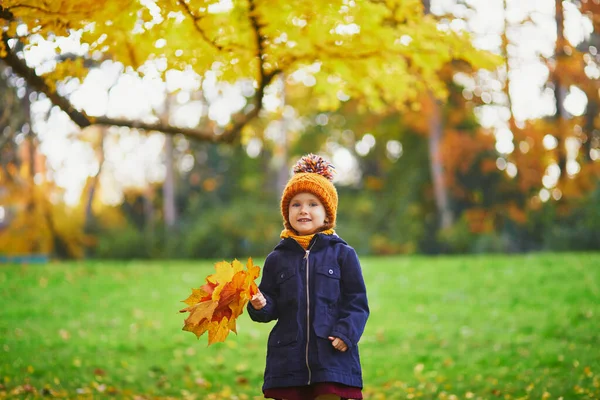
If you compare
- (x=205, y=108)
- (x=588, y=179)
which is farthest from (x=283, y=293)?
(x=205, y=108)

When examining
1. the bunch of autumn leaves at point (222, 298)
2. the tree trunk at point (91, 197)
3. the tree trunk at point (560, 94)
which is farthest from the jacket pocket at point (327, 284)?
the tree trunk at point (91, 197)

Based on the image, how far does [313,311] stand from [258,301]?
28cm

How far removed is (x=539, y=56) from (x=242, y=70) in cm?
1358

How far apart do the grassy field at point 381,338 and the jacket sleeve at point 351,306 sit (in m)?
2.68

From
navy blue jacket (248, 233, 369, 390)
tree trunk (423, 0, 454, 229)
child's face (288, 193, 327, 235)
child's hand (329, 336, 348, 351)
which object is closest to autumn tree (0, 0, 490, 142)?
child's face (288, 193, 327, 235)

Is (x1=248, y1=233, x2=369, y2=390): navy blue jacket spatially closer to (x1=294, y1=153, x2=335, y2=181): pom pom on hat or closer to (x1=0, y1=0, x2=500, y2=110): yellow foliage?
(x1=294, y1=153, x2=335, y2=181): pom pom on hat

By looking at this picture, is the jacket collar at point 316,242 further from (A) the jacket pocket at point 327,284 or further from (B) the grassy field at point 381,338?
(B) the grassy field at point 381,338

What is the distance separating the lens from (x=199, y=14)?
4.06m

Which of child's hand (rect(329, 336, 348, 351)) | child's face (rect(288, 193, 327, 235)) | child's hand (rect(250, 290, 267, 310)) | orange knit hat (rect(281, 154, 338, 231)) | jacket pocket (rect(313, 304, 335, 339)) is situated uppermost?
orange knit hat (rect(281, 154, 338, 231))

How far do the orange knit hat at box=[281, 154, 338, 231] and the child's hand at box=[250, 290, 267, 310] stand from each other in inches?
18.0

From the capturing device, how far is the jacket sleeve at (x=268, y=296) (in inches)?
120

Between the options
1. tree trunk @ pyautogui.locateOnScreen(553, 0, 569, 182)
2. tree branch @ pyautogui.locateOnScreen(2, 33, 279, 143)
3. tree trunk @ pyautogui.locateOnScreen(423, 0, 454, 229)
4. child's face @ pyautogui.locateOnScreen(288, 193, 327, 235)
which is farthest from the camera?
tree trunk @ pyautogui.locateOnScreen(423, 0, 454, 229)

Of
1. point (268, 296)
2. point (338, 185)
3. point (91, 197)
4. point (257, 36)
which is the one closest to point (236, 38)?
point (257, 36)

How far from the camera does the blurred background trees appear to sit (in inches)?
176
